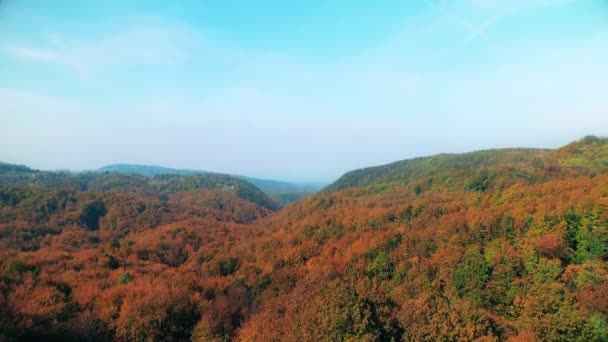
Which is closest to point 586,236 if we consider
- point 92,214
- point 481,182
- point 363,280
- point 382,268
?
point 382,268

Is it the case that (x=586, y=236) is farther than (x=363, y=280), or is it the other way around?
(x=363, y=280)

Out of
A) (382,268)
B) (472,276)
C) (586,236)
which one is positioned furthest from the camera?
(382,268)

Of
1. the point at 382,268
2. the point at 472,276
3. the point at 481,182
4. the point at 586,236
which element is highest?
the point at 481,182

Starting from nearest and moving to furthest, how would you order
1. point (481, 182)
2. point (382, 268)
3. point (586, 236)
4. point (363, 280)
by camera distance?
point (586, 236)
point (363, 280)
point (382, 268)
point (481, 182)

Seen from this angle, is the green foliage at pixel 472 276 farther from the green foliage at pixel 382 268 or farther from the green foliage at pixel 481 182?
the green foliage at pixel 481 182

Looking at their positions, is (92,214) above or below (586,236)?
below

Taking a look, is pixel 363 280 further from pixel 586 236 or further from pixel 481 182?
pixel 481 182

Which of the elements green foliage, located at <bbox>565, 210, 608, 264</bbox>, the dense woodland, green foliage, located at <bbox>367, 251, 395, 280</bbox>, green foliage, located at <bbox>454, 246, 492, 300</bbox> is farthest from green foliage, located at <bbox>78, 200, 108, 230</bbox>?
green foliage, located at <bbox>565, 210, 608, 264</bbox>

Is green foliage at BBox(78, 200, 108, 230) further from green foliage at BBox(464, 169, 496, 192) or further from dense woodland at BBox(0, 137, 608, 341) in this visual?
green foliage at BBox(464, 169, 496, 192)

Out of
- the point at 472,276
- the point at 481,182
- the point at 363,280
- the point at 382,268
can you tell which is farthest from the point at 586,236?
the point at 481,182

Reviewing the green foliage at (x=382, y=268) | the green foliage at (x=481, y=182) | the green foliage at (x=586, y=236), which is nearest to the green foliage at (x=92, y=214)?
the green foliage at (x=382, y=268)

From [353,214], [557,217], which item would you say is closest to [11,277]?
[557,217]
